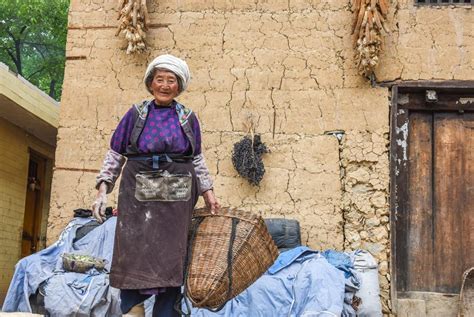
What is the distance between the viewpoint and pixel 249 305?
4.84m

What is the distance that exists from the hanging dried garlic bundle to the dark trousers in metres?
3.44

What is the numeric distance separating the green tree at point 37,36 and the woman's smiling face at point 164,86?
14.7 m

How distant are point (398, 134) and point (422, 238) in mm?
1061

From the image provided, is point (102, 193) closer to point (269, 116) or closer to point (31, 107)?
point (269, 116)

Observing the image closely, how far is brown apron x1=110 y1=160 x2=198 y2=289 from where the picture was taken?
3168 millimetres

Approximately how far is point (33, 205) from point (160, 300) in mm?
7855

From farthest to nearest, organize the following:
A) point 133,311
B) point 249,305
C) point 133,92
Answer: point 133,92 → point 249,305 → point 133,311

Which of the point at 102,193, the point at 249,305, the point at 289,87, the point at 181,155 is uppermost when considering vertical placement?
the point at 289,87

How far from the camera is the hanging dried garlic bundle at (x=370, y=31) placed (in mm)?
5782

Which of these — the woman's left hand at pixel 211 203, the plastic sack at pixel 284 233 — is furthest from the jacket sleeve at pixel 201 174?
the plastic sack at pixel 284 233

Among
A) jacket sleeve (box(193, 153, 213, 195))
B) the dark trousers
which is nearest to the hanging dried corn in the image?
jacket sleeve (box(193, 153, 213, 195))

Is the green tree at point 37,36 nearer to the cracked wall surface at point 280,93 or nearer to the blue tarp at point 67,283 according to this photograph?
the cracked wall surface at point 280,93

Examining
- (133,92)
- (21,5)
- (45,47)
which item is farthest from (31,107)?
(45,47)

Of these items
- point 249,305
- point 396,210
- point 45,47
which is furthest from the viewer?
point 45,47
